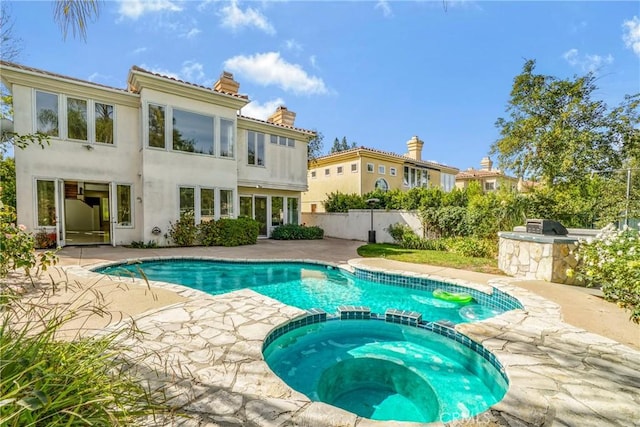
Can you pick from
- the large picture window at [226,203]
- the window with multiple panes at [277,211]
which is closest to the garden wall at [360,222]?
the window with multiple panes at [277,211]

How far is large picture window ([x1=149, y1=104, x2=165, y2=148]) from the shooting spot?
39.1ft

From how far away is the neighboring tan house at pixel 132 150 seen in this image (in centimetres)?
1067

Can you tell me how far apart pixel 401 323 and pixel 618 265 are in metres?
3.36

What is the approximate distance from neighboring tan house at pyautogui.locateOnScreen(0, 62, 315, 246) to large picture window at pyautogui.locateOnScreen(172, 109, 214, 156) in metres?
0.04

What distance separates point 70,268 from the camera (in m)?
7.39

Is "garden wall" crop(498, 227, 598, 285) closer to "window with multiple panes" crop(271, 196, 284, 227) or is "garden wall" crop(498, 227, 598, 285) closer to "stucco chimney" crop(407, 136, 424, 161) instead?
"window with multiple panes" crop(271, 196, 284, 227)

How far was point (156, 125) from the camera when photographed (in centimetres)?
1207

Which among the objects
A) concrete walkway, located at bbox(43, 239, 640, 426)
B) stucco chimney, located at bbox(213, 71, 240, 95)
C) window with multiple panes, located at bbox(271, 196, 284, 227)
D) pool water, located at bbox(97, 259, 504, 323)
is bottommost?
pool water, located at bbox(97, 259, 504, 323)

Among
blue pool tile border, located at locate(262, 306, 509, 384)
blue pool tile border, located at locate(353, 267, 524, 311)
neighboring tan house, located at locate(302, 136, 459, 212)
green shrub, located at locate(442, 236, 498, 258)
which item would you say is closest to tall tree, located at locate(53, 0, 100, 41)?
blue pool tile border, located at locate(262, 306, 509, 384)

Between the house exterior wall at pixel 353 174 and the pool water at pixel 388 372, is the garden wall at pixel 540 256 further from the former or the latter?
the house exterior wall at pixel 353 174

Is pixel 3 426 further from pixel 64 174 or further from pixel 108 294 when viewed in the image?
pixel 64 174

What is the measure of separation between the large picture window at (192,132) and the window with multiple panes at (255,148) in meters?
2.53

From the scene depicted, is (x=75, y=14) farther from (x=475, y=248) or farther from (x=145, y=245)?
(x=475, y=248)

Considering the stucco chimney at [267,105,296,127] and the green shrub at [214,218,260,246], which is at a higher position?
the stucco chimney at [267,105,296,127]
